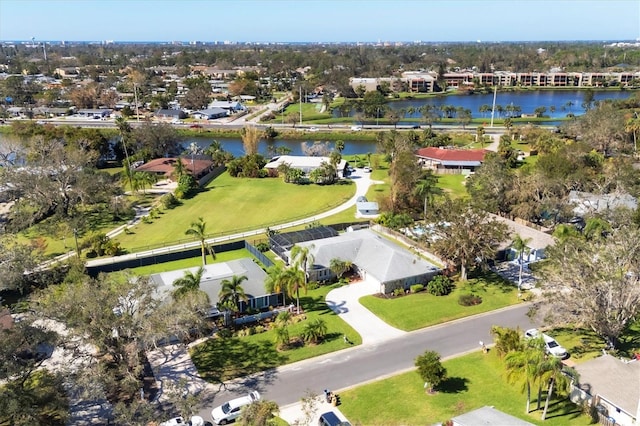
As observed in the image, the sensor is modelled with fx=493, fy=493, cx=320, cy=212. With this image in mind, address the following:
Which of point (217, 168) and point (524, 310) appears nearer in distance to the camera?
point (524, 310)

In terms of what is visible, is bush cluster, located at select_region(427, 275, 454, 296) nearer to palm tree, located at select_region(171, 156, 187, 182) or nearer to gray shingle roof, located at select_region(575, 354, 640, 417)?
gray shingle roof, located at select_region(575, 354, 640, 417)

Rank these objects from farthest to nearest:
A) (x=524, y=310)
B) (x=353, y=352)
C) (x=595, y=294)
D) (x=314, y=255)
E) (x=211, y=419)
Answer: (x=314, y=255) < (x=524, y=310) < (x=353, y=352) < (x=595, y=294) < (x=211, y=419)

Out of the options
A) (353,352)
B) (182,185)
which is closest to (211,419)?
(353,352)

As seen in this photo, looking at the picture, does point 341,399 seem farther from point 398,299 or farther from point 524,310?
point 524,310

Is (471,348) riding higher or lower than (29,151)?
lower

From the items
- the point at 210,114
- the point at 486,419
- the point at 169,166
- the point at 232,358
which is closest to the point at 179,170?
the point at 169,166

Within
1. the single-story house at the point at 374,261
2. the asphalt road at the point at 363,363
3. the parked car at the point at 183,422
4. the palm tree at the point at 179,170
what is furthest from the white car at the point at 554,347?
the palm tree at the point at 179,170

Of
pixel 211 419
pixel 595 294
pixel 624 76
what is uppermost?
pixel 624 76

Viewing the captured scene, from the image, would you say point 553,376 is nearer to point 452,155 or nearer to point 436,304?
point 436,304
